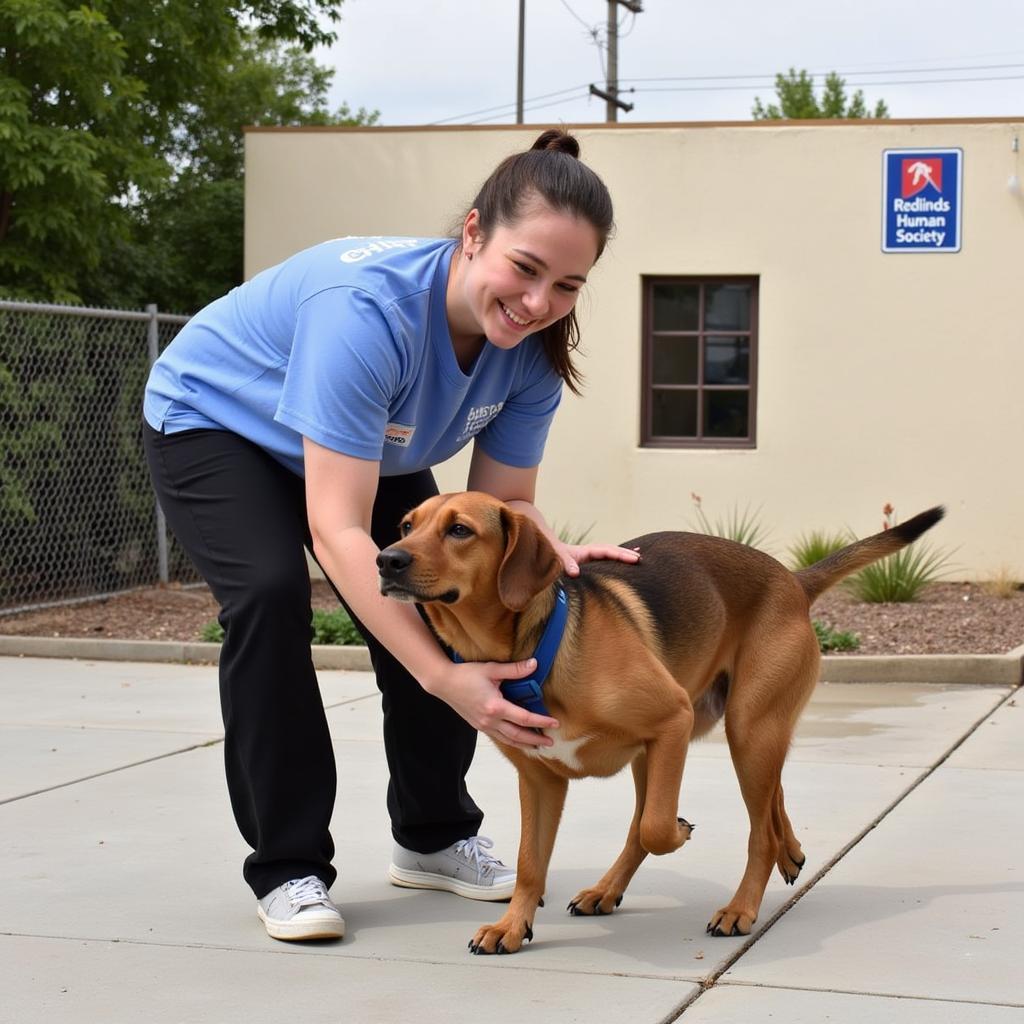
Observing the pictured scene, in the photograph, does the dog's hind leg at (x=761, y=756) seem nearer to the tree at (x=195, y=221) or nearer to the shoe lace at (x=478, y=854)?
the shoe lace at (x=478, y=854)

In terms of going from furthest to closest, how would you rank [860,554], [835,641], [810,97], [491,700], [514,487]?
[810,97] → [835,641] → [860,554] → [514,487] → [491,700]

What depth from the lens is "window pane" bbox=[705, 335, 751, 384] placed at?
13.3 meters

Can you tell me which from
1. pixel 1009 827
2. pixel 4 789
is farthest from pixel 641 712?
pixel 4 789

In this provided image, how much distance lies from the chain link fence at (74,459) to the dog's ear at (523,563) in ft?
24.7

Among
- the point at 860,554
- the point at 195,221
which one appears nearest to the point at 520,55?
the point at 195,221

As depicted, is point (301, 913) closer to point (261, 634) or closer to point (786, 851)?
point (261, 634)

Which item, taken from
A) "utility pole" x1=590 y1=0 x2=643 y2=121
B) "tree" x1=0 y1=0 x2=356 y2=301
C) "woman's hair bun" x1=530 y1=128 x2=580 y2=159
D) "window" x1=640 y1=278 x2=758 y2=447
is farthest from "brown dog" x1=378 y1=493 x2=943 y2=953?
"utility pole" x1=590 y1=0 x2=643 y2=121

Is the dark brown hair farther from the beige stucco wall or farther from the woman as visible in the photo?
the beige stucco wall

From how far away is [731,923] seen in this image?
157 inches

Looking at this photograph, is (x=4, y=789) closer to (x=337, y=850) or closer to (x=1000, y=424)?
(x=337, y=850)

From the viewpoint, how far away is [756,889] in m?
4.07

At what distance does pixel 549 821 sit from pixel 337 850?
1.16 meters

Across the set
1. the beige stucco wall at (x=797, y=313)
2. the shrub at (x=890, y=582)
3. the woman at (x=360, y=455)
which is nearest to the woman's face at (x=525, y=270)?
the woman at (x=360, y=455)

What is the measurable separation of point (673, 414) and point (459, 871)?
9.31 meters
